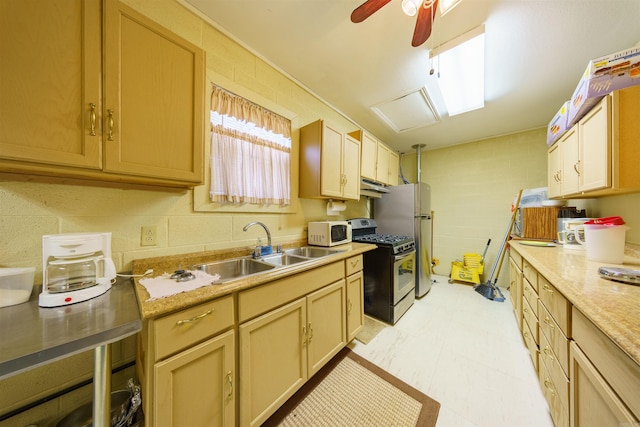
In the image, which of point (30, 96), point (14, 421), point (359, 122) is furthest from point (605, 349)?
point (359, 122)

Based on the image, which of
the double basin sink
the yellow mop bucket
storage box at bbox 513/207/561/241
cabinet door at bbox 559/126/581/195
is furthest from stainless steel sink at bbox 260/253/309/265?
the yellow mop bucket

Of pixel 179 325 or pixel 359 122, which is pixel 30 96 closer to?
pixel 179 325

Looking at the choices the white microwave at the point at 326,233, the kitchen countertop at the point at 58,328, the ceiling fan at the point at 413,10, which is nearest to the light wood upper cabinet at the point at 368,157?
the white microwave at the point at 326,233

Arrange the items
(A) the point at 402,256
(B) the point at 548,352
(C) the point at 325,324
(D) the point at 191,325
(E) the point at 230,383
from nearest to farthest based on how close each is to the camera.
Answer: (D) the point at 191,325, (E) the point at 230,383, (B) the point at 548,352, (C) the point at 325,324, (A) the point at 402,256

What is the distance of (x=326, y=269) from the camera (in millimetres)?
1540

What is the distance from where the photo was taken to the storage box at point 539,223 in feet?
7.65

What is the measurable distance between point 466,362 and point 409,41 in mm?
2655

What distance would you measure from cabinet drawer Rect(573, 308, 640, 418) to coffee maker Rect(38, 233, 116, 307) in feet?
6.05

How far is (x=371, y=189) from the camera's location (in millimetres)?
3010

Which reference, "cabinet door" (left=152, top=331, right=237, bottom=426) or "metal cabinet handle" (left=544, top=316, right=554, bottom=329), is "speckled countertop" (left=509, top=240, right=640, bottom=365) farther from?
"cabinet door" (left=152, top=331, right=237, bottom=426)

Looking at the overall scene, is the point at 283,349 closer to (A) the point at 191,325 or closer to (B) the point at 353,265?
(A) the point at 191,325

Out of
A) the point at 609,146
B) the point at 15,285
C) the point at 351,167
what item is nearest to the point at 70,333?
the point at 15,285

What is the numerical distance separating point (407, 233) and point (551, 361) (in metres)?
1.90

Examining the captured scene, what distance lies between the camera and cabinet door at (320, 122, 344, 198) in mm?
2014
